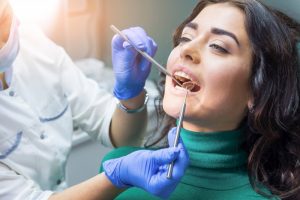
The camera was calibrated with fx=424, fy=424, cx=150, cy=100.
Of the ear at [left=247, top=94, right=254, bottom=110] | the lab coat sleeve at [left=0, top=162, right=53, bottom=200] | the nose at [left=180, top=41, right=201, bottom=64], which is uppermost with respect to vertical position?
the nose at [left=180, top=41, right=201, bottom=64]

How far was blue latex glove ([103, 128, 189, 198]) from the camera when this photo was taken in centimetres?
107

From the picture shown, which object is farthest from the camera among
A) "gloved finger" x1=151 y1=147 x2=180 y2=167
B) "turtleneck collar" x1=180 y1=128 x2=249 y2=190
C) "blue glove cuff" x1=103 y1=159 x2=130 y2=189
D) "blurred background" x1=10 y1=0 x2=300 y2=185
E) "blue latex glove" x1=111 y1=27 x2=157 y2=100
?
"blurred background" x1=10 y1=0 x2=300 y2=185

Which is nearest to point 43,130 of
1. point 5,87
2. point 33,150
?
point 33,150

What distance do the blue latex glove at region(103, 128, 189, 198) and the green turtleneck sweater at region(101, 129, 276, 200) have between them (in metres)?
0.15

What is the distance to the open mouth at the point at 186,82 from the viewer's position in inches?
48.4

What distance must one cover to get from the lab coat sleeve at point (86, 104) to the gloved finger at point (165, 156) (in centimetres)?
58

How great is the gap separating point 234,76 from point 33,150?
719 mm

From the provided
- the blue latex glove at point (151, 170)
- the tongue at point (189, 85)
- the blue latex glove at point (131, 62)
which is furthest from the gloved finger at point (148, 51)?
the blue latex glove at point (151, 170)

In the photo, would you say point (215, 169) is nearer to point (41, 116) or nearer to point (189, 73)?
point (189, 73)

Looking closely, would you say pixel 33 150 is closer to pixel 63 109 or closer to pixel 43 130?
pixel 43 130

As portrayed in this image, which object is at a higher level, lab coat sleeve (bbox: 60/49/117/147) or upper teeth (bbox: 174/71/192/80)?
upper teeth (bbox: 174/71/192/80)

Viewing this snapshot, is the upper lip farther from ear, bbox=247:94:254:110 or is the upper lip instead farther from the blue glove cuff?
the blue glove cuff

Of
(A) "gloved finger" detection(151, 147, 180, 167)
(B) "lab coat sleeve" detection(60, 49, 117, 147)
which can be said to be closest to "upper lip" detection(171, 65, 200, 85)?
(A) "gloved finger" detection(151, 147, 180, 167)

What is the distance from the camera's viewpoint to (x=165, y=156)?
1.06m
